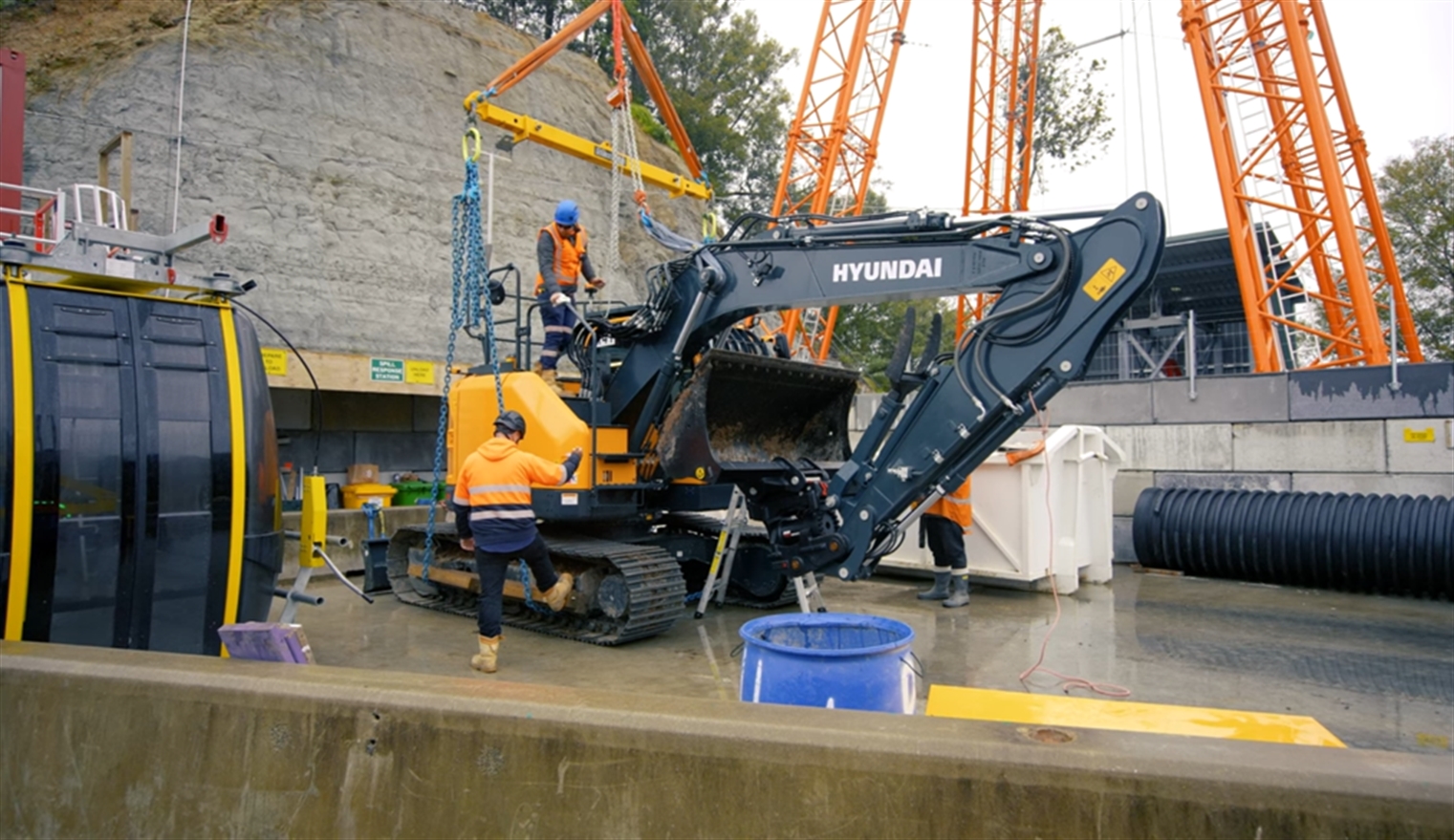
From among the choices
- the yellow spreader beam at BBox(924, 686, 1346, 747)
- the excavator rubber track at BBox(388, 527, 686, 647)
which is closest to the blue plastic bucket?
the yellow spreader beam at BBox(924, 686, 1346, 747)

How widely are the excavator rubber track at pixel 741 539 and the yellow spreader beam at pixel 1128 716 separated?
9.17 feet

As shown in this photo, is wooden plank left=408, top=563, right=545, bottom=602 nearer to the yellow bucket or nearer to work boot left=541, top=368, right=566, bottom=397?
work boot left=541, top=368, right=566, bottom=397

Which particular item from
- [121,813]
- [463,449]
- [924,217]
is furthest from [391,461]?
[121,813]

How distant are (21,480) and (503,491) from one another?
7.79 feet

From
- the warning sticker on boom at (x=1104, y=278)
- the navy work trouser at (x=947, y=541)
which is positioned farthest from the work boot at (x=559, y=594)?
the warning sticker on boom at (x=1104, y=278)

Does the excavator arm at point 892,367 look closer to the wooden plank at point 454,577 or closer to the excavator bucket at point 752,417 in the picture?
the excavator bucket at point 752,417

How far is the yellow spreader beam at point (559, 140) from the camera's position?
10312 millimetres

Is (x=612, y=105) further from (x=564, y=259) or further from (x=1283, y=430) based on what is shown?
(x=1283, y=430)

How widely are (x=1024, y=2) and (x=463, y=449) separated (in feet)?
89.1

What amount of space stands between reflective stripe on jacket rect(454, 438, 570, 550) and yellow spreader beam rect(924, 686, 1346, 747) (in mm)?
2600

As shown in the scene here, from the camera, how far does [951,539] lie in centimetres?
769

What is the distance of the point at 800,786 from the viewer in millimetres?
2283

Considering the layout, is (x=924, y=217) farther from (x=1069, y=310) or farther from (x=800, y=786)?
(x=800, y=786)

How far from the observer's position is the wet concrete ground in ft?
16.7
